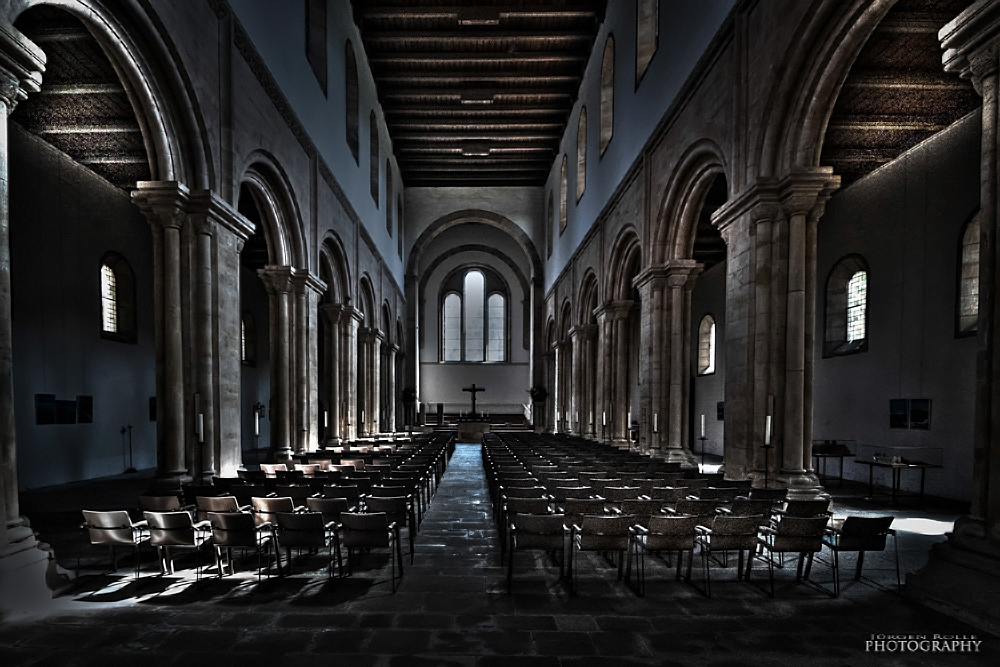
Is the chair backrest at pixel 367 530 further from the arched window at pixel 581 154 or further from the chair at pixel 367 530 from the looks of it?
the arched window at pixel 581 154

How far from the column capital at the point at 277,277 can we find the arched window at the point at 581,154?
39.2ft

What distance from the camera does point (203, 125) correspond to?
27.8 ft

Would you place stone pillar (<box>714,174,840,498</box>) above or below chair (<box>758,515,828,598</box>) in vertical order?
above

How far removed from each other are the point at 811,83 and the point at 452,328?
98.4 feet

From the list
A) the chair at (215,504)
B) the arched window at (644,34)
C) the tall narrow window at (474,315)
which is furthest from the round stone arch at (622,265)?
the tall narrow window at (474,315)

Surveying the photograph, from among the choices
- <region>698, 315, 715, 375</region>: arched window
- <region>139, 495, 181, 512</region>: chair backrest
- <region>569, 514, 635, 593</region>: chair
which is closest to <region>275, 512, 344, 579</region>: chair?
<region>139, 495, 181, 512</region>: chair backrest

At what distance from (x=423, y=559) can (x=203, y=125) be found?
683cm

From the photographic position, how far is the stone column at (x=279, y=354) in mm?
12633

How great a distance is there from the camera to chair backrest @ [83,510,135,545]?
5.13m

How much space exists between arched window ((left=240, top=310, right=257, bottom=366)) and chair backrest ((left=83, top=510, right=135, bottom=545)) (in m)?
16.9

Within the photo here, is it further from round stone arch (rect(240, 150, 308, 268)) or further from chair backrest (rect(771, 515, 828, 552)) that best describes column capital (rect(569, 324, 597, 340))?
chair backrest (rect(771, 515, 828, 552))

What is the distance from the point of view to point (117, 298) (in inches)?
547

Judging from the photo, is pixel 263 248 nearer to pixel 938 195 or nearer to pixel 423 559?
pixel 423 559

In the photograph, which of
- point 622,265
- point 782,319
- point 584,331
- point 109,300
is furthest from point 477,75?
point 782,319
